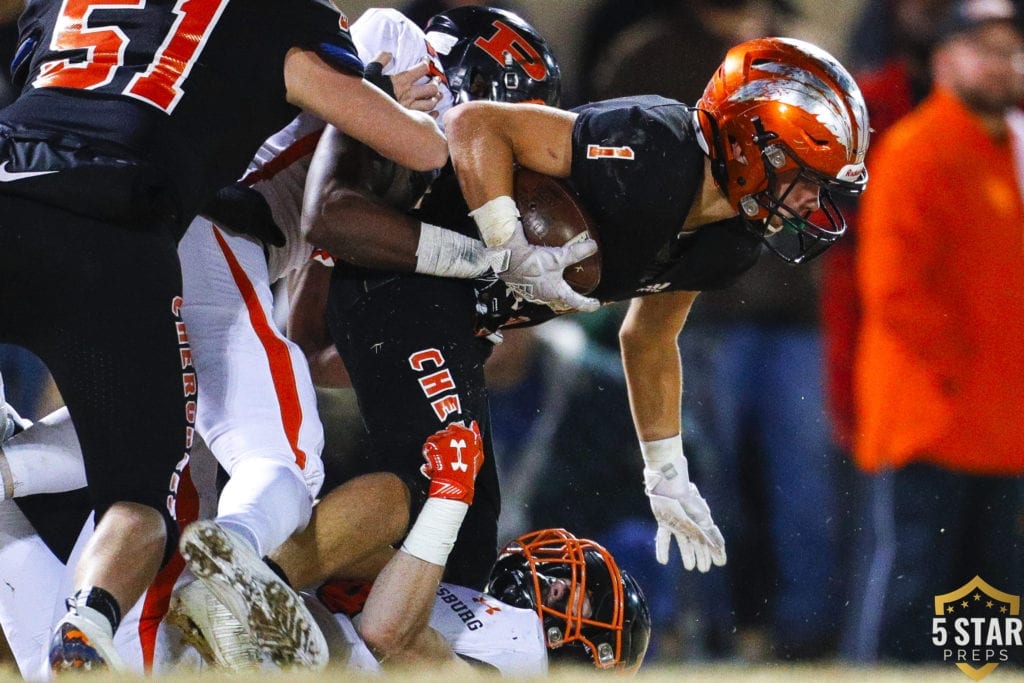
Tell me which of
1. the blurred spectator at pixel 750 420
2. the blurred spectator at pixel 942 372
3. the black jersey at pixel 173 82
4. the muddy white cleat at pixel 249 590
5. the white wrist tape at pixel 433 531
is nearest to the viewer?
the muddy white cleat at pixel 249 590

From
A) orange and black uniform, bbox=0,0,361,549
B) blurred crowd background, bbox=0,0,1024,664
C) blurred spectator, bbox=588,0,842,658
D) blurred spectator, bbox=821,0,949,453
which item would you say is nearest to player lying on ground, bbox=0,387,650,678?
orange and black uniform, bbox=0,0,361,549

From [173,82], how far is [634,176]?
1.05 metres

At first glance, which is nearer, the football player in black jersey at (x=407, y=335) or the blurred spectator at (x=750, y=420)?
the football player in black jersey at (x=407, y=335)

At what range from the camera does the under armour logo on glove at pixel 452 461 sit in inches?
116

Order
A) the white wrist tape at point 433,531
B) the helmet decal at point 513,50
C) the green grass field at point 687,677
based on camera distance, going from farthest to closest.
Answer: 1. the helmet decal at point 513,50
2. the white wrist tape at point 433,531
3. the green grass field at point 687,677

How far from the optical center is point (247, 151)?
2.71 meters

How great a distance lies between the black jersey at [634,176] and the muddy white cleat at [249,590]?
116cm

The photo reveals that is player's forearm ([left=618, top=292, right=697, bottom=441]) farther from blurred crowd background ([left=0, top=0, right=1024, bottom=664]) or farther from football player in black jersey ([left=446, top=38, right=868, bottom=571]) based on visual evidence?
blurred crowd background ([left=0, top=0, right=1024, bottom=664])

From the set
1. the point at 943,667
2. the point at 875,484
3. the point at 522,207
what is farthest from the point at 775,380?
the point at 522,207

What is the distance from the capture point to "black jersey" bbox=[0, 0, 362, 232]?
2533 millimetres

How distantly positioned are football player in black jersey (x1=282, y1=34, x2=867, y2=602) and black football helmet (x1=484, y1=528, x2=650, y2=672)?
0.14 metres

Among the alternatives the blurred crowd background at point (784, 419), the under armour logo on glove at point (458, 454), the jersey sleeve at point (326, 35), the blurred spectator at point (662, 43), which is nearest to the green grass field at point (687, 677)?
the blurred crowd background at point (784, 419)

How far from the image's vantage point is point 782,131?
3.13m

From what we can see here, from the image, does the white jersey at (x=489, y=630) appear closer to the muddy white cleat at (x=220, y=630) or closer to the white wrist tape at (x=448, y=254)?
the muddy white cleat at (x=220, y=630)
